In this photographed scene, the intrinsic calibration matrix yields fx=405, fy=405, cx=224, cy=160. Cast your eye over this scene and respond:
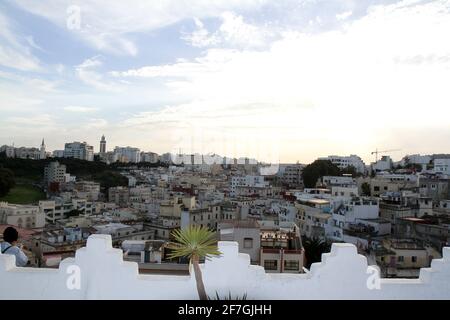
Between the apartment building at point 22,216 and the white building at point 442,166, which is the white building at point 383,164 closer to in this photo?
the white building at point 442,166

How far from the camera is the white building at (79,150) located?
475ft

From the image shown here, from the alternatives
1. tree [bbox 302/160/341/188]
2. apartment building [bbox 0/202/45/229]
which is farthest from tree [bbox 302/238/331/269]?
tree [bbox 302/160/341/188]

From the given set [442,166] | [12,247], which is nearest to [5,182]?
[12,247]

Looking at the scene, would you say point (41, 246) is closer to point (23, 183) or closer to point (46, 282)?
point (46, 282)

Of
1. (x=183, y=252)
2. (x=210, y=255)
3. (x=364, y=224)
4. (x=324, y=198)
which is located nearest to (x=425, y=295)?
(x=210, y=255)

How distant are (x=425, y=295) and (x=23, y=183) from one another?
8192cm

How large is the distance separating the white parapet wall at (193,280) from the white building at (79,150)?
14683 centimetres

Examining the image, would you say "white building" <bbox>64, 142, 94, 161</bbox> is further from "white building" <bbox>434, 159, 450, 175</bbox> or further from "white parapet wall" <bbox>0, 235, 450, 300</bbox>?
"white parapet wall" <bbox>0, 235, 450, 300</bbox>

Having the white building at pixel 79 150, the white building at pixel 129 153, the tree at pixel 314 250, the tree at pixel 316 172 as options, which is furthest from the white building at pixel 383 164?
the white building at pixel 79 150

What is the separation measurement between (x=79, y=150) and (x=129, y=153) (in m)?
26.1

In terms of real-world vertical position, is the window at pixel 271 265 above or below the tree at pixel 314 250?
above

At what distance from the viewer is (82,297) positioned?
13.2 ft

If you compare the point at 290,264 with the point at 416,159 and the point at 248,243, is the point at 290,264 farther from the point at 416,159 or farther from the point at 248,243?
the point at 416,159
